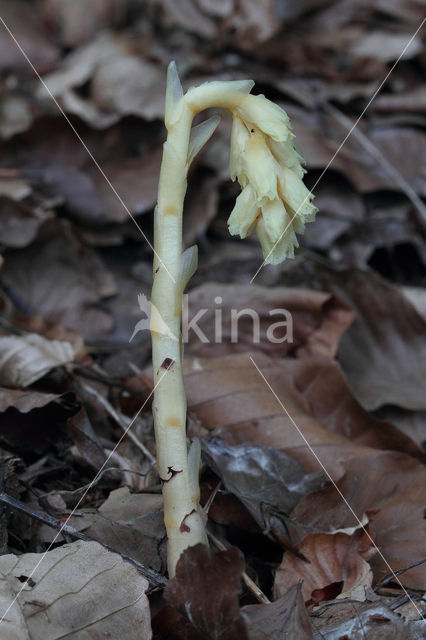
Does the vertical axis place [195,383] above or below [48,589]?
below

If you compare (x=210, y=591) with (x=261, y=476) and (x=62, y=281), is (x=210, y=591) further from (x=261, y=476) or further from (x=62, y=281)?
(x=62, y=281)

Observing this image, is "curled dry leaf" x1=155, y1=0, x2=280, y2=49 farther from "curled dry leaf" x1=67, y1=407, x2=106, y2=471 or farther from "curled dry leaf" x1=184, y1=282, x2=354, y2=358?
"curled dry leaf" x1=67, y1=407, x2=106, y2=471

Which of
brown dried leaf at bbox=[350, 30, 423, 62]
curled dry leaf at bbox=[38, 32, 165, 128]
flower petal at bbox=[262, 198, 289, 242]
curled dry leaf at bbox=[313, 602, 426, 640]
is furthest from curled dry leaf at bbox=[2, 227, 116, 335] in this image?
brown dried leaf at bbox=[350, 30, 423, 62]

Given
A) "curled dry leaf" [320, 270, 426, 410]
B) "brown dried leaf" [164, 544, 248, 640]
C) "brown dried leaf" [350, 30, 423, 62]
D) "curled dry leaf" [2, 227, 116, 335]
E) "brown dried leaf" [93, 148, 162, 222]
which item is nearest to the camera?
"brown dried leaf" [164, 544, 248, 640]

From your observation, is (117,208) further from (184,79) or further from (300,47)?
(300,47)

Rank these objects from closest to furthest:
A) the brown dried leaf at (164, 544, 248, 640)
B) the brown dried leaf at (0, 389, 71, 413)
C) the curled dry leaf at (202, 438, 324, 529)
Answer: the brown dried leaf at (164, 544, 248, 640)
the curled dry leaf at (202, 438, 324, 529)
the brown dried leaf at (0, 389, 71, 413)

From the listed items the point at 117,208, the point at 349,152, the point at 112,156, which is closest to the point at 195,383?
the point at 117,208
